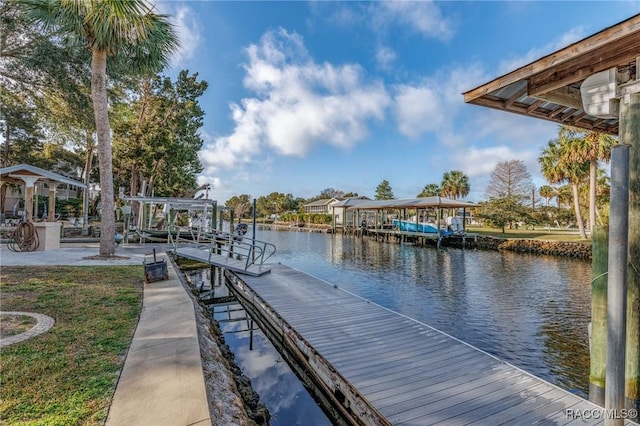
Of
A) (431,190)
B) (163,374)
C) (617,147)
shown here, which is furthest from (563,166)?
(163,374)

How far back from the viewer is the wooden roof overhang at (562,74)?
8.39ft

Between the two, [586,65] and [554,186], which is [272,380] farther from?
[554,186]

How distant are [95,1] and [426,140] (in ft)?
86.5

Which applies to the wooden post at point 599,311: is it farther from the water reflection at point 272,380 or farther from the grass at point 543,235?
the grass at point 543,235

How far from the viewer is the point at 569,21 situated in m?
7.61

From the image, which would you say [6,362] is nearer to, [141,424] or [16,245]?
[141,424]

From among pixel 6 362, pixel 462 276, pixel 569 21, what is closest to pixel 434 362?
pixel 6 362

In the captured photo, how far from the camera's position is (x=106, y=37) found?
917cm

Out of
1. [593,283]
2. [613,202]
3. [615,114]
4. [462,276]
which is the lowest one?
[462,276]

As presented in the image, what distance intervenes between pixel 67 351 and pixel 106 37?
9256 millimetres

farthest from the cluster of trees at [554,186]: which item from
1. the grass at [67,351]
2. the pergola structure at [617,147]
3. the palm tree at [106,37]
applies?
the palm tree at [106,37]

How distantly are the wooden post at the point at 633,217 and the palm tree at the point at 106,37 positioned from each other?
1109cm

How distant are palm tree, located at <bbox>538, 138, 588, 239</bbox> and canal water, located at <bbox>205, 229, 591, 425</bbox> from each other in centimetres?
770

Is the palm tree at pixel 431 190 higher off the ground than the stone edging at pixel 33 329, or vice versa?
the palm tree at pixel 431 190
